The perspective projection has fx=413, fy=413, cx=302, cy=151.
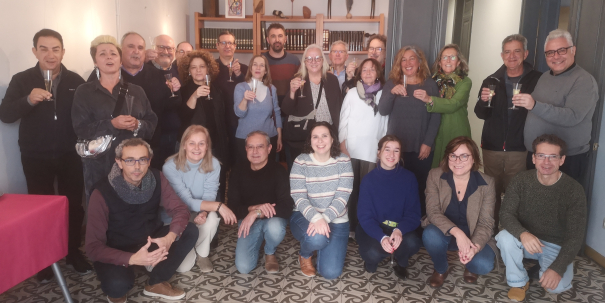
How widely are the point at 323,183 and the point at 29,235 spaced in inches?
68.2

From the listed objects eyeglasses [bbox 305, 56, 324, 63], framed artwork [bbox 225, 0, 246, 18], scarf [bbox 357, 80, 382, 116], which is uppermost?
framed artwork [bbox 225, 0, 246, 18]

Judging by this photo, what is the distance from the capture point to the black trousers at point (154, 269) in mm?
2336

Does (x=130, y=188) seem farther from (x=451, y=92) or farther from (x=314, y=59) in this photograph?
(x=451, y=92)

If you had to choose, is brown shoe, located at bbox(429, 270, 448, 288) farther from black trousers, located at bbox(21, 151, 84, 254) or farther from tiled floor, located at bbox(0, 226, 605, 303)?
black trousers, located at bbox(21, 151, 84, 254)

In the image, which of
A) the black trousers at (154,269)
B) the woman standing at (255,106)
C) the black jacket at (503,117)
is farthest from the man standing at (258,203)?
the black jacket at (503,117)

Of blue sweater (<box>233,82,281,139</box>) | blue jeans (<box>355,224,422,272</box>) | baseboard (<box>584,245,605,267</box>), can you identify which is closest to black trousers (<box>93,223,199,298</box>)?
blue sweater (<box>233,82,281,139</box>)

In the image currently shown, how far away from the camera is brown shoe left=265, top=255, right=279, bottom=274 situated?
9.41ft

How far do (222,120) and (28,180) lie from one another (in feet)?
4.81

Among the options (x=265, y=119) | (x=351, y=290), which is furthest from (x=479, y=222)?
(x=265, y=119)

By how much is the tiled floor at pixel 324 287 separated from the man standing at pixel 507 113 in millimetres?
830

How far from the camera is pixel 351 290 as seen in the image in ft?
8.66

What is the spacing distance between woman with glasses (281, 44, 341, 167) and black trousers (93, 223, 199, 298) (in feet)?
3.87

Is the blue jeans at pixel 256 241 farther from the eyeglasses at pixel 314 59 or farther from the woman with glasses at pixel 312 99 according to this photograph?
the eyeglasses at pixel 314 59

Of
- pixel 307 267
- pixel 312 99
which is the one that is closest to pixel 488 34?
pixel 312 99
